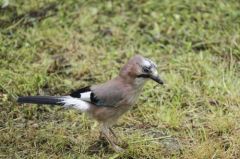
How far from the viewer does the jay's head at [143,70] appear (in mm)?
4012

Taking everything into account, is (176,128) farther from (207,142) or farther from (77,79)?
(77,79)

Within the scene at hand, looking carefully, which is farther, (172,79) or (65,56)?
(65,56)

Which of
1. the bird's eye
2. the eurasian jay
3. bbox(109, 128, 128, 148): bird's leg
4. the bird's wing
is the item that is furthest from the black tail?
the bird's eye

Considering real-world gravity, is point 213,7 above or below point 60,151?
above

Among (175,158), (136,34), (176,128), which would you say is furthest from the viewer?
(136,34)

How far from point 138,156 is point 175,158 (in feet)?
0.93

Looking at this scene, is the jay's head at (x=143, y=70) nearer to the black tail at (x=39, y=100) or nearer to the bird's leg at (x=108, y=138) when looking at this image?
the bird's leg at (x=108, y=138)

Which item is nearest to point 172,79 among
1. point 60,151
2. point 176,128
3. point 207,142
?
point 176,128

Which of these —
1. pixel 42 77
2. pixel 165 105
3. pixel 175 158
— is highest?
pixel 42 77

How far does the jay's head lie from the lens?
4012 millimetres

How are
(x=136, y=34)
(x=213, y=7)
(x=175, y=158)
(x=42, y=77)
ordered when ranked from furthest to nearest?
(x=213, y=7), (x=136, y=34), (x=42, y=77), (x=175, y=158)

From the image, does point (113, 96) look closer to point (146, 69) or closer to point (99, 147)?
point (146, 69)

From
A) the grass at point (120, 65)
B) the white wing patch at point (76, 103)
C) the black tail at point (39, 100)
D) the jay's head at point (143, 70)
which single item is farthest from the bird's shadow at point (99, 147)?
the jay's head at point (143, 70)

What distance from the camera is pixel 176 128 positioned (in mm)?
4641
